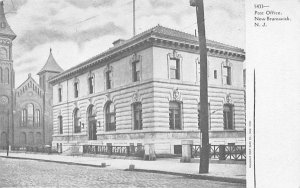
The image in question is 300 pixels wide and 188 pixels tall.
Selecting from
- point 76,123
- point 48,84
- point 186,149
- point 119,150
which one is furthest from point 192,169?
point 76,123

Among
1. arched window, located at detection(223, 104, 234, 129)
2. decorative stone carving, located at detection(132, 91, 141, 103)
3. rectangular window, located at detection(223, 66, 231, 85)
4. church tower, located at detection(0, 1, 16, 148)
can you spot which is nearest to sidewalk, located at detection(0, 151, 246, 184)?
arched window, located at detection(223, 104, 234, 129)

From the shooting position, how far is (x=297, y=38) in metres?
6.74

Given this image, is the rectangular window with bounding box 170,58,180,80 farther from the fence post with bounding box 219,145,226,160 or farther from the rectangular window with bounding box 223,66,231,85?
the fence post with bounding box 219,145,226,160

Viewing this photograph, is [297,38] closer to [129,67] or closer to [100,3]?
→ [100,3]

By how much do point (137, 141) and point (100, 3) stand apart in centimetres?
558

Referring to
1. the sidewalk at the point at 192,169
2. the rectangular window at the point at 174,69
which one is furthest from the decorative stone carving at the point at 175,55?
the sidewalk at the point at 192,169

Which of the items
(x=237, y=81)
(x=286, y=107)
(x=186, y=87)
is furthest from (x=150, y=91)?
(x=286, y=107)

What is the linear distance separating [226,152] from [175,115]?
80.7 inches

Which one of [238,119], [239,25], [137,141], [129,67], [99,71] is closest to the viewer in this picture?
[239,25]

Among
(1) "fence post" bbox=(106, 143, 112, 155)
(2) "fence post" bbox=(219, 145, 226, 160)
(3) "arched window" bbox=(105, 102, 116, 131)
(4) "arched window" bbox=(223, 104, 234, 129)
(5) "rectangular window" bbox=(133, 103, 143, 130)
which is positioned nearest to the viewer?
(4) "arched window" bbox=(223, 104, 234, 129)

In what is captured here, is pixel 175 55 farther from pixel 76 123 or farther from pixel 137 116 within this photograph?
pixel 76 123

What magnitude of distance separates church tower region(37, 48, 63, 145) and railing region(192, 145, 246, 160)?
12.3 feet

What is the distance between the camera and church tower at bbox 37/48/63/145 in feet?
26.5

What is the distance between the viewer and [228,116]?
837 cm
